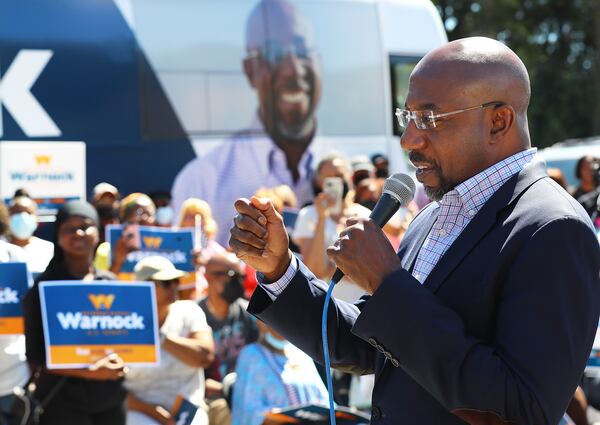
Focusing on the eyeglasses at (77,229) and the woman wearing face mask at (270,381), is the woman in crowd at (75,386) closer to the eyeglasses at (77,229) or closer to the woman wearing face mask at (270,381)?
the eyeglasses at (77,229)

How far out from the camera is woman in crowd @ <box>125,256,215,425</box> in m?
5.33

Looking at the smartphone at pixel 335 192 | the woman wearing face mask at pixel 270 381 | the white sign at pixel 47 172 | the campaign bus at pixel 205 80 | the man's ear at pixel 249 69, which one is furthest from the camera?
the man's ear at pixel 249 69

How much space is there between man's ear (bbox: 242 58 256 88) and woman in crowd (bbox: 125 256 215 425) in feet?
19.2

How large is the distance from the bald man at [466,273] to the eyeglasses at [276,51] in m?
9.08

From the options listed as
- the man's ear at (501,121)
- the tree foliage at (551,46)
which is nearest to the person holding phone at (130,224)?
the man's ear at (501,121)

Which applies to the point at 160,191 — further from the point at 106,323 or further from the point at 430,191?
the point at 430,191

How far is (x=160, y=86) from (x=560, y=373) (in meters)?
9.06

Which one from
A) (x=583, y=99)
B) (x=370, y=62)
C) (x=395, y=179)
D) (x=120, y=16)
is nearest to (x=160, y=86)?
(x=120, y=16)

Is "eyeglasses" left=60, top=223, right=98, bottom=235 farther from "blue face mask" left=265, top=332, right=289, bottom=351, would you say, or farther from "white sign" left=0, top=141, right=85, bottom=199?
"white sign" left=0, top=141, right=85, bottom=199

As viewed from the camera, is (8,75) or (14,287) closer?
(14,287)

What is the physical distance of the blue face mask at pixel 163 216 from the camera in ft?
31.3

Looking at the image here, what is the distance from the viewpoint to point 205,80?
35.9ft

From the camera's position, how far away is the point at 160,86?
10609 millimetres

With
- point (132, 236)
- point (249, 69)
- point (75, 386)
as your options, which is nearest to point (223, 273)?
point (132, 236)
